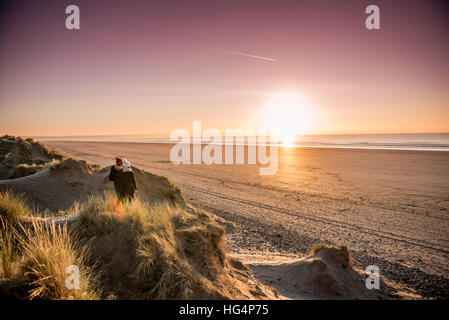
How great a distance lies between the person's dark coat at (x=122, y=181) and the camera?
6.84m

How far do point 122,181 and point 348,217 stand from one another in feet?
31.8

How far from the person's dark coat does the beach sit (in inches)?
147

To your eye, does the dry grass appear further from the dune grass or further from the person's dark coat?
the person's dark coat

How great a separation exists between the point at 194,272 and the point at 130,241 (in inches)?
46.7

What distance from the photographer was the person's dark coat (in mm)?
6836

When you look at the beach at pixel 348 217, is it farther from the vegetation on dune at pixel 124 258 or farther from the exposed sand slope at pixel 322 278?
the vegetation on dune at pixel 124 258

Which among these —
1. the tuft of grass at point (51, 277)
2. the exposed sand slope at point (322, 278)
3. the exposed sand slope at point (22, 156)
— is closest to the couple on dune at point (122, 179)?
the tuft of grass at point (51, 277)

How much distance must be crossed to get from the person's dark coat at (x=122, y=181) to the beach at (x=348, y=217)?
374 cm

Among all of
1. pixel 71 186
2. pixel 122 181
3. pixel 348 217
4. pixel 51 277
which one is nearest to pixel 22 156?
pixel 71 186

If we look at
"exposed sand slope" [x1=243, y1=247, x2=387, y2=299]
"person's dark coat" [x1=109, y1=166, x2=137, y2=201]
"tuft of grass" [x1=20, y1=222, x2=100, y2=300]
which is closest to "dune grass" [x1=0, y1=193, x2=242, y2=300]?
"tuft of grass" [x1=20, y1=222, x2=100, y2=300]

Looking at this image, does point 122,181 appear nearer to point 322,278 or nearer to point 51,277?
point 51,277

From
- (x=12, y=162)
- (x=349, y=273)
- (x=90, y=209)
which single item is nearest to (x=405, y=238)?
(x=349, y=273)

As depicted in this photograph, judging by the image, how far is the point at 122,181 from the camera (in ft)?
22.6
